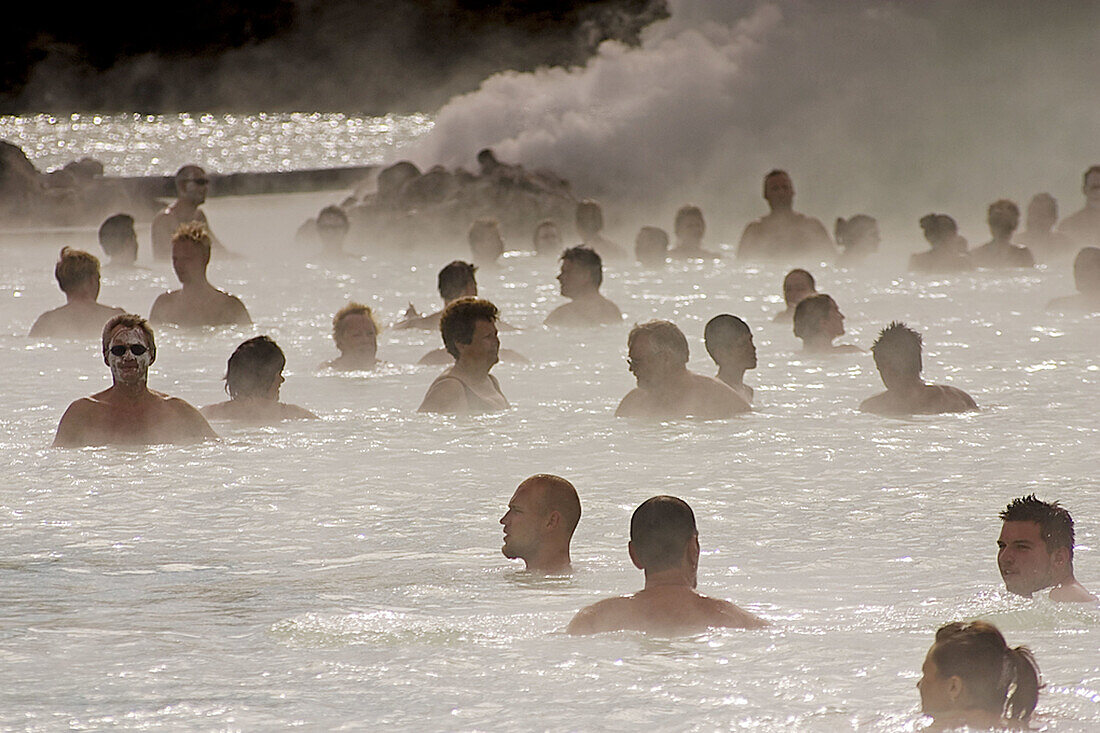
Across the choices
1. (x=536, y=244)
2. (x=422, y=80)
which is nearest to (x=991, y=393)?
(x=536, y=244)

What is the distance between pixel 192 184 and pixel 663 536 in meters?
10.6

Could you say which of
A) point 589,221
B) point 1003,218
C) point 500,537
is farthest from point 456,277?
point 1003,218

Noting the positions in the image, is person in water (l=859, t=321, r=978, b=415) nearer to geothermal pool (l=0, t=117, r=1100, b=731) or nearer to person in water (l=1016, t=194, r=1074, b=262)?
geothermal pool (l=0, t=117, r=1100, b=731)

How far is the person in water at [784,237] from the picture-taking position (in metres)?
14.7

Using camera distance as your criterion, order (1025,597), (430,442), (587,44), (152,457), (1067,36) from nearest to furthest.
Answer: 1. (1025,597)
2. (152,457)
3. (430,442)
4. (1067,36)
5. (587,44)

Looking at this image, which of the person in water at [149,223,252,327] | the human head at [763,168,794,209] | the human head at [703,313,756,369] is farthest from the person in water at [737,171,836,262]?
the human head at [703,313,756,369]

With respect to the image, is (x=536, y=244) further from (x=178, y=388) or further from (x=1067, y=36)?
(x=1067, y=36)

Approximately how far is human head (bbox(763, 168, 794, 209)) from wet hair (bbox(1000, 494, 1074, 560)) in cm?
981

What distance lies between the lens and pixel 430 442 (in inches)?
298

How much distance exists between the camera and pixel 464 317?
7535mm

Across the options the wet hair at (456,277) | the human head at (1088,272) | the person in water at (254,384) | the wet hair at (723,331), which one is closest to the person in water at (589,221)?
the human head at (1088,272)

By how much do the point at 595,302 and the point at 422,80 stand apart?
42017 millimetres

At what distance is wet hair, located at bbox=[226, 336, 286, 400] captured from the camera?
748 centimetres

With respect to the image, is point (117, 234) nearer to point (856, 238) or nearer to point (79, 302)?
point (79, 302)
